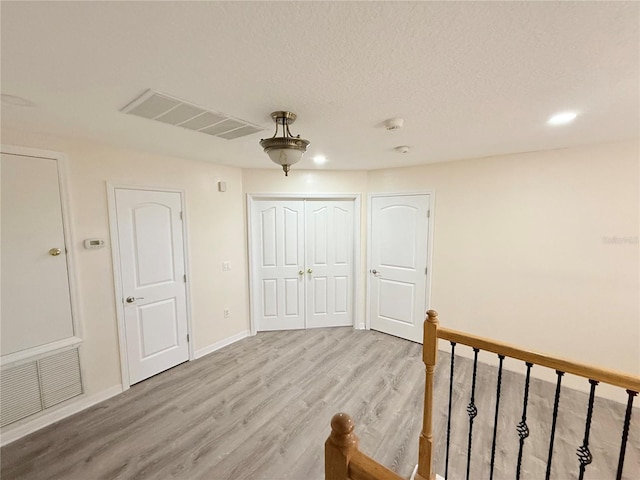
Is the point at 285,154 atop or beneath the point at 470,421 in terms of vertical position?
atop

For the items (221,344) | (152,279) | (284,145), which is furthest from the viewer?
(221,344)

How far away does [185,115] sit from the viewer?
1704 mm

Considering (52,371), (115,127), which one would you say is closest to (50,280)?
(52,371)

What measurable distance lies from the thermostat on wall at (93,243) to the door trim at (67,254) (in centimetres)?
9

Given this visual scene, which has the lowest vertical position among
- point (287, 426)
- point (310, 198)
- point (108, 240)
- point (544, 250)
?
point (287, 426)

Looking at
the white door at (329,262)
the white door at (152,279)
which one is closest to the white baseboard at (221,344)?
the white door at (152,279)

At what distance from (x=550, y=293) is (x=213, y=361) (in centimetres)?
372

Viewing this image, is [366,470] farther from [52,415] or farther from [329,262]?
[329,262]

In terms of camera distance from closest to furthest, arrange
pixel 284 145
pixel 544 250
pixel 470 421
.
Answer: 1. pixel 470 421
2. pixel 284 145
3. pixel 544 250

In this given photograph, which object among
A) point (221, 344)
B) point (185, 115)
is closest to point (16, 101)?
point (185, 115)

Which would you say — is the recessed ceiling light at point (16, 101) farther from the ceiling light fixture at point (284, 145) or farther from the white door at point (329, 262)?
the white door at point (329, 262)

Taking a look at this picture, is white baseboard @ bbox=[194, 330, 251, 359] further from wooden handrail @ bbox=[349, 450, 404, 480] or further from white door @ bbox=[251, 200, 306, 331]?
wooden handrail @ bbox=[349, 450, 404, 480]

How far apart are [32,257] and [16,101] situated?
1.16 metres

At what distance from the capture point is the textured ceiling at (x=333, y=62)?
876 millimetres
